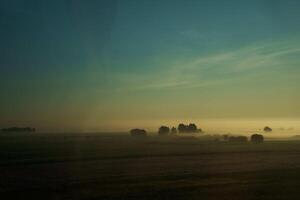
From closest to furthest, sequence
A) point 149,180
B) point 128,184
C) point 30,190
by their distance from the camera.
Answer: point 30,190, point 128,184, point 149,180

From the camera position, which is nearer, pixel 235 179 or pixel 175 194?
pixel 175 194

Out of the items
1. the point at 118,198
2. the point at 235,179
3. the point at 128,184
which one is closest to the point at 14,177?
the point at 128,184

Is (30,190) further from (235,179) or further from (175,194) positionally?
(235,179)

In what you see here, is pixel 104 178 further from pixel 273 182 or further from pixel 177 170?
pixel 273 182

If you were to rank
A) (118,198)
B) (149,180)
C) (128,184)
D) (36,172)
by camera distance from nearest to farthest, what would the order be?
(118,198), (128,184), (149,180), (36,172)

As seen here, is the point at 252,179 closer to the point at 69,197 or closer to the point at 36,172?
the point at 69,197

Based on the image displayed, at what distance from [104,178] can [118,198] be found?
9442 millimetres

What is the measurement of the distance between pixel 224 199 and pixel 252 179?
9.68 m

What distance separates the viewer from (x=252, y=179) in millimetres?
34062

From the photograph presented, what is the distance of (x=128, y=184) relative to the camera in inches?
1220

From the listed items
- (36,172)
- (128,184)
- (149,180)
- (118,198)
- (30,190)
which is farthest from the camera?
(36,172)

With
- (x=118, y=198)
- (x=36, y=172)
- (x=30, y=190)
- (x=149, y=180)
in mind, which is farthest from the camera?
(x=36, y=172)

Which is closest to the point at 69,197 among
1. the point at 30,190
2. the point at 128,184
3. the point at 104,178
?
the point at 30,190

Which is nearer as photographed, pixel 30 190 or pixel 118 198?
pixel 118 198
